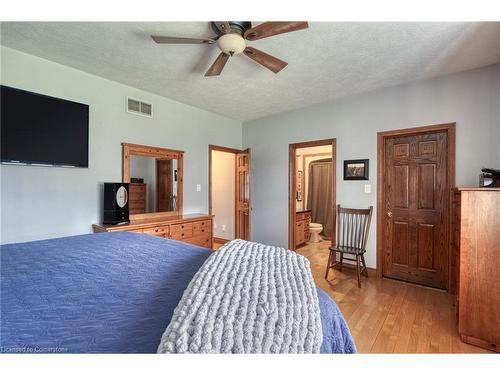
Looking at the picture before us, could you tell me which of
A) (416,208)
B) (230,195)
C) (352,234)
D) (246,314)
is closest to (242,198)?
(230,195)

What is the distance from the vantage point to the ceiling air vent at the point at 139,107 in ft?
10.1

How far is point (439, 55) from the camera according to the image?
2.31 meters

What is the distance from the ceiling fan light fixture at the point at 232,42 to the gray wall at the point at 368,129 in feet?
7.11

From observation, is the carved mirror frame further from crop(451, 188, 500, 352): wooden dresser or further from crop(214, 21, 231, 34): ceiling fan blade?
crop(451, 188, 500, 352): wooden dresser

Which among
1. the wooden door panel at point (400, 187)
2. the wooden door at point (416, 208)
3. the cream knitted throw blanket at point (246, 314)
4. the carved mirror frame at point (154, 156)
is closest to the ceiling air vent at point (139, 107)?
the carved mirror frame at point (154, 156)

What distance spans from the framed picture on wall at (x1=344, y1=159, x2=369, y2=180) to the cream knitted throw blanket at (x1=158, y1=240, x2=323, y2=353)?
9.05ft

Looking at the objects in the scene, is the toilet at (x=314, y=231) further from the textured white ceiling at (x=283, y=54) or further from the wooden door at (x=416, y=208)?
the textured white ceiling at (x=283, y=54)

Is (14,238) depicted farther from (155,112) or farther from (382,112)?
(382,112)

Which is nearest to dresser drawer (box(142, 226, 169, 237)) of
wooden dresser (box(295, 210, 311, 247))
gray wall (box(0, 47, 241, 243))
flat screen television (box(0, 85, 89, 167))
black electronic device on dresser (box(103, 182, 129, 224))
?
black electronic device on dresser (box(103, 182, 129, 224))

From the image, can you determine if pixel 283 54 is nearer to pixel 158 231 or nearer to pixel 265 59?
pixel 265 59

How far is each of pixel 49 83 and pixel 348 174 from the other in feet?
12.5

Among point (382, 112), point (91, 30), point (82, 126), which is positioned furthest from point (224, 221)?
point (91, 30)

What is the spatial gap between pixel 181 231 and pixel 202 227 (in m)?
0.38

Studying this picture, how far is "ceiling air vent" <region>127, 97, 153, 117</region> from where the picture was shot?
3076mm
